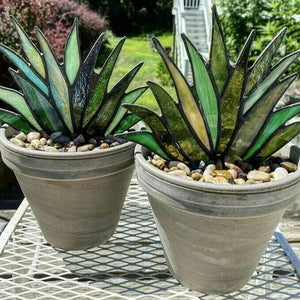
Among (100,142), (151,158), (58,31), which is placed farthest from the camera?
(58,31)

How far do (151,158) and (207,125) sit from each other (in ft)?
0.49

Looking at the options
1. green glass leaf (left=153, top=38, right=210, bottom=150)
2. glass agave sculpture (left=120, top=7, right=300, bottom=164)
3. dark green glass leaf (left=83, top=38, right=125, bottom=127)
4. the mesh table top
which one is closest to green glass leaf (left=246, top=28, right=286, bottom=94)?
glass agave sculpture (left=120, top=7, right=300, bottom=164)

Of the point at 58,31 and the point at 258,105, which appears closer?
the point at 258,105

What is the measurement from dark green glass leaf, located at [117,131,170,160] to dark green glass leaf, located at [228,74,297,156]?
146 mm

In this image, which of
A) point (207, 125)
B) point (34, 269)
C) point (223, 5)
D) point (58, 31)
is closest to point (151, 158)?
point (207, 125)

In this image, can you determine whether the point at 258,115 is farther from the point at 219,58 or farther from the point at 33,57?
the point at 33,57

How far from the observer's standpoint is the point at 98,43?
41.2 inches

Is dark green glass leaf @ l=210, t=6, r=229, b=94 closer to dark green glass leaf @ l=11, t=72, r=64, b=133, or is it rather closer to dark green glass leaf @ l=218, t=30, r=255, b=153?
dark green glass leaf @ l=218, t=30, r=255, b=153

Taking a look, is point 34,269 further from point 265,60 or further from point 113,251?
point 265,60

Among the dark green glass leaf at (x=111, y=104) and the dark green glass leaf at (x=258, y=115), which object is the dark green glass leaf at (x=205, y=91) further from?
the dark green glass leaf at (x=111, y=104)

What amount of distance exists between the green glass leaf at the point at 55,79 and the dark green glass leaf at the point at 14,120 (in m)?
0.12

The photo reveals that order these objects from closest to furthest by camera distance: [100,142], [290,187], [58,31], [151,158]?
[290,187]
[151,158]
[100,142]
[58,31]

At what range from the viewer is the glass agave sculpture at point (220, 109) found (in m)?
0.86

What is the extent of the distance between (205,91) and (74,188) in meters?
0.36
